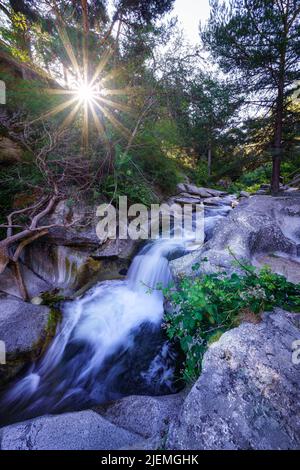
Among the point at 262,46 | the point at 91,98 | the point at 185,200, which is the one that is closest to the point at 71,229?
the point at 91,98

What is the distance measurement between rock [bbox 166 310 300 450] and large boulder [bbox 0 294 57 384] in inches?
125

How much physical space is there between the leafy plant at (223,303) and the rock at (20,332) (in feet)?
9.38

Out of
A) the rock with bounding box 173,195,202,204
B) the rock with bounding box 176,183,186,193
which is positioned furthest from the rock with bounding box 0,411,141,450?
the rock with bounding box 176,183,186,193

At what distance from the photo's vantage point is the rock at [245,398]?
1.37 metres

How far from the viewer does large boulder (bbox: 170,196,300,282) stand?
3.47m

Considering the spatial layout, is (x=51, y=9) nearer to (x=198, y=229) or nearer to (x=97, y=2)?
(x=97, y=2)

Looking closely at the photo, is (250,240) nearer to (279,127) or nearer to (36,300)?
(36,300)

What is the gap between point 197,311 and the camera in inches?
87.0

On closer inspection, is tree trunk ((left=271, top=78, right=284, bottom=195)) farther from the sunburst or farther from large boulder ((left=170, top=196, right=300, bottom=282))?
the sunburst

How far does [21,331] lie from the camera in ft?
12.0

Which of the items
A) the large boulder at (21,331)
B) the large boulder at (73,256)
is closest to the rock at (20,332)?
the large boulder at (21,331)
